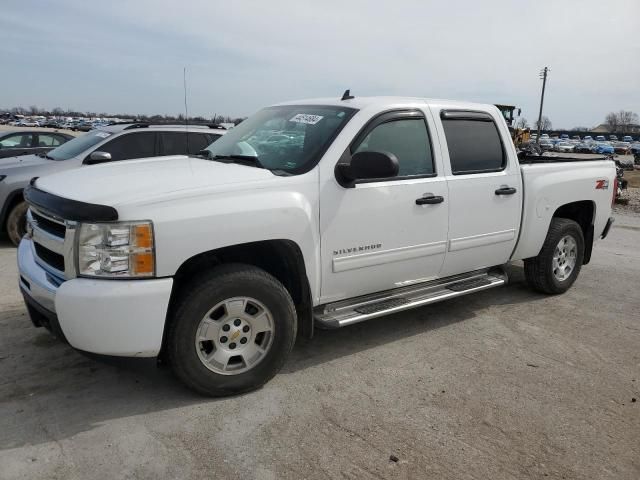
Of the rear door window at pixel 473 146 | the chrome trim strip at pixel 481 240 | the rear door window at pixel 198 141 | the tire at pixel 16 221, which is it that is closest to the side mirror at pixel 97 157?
the tire at pixel 16 221

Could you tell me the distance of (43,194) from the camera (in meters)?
3.29

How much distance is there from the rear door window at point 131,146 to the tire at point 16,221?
50.9 inches

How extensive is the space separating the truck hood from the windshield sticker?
0.69 meters

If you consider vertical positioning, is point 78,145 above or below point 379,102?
below

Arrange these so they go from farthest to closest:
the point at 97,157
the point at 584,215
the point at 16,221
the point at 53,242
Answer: the point at 16,221 < the point at 97,157 < the point at 584,215 < the point at 53,242

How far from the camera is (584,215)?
5.96m

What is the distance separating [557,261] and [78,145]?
21.4 ft

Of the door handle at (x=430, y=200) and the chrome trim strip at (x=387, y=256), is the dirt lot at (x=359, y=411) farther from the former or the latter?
the door handle at (x=430, y=200)

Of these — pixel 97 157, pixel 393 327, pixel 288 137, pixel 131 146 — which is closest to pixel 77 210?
pixel 288 137

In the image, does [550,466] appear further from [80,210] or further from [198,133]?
[198,133]

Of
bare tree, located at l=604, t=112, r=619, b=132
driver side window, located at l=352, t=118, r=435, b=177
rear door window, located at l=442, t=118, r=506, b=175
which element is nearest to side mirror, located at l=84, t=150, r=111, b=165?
driver side window, located at l=352, t=118, r=435, b=177

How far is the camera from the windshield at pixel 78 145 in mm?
7574

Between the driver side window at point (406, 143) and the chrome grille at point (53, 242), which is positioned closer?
the chrome grille at point (53, 242)

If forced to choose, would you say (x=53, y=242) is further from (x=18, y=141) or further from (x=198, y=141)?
(x=18, y=141)
